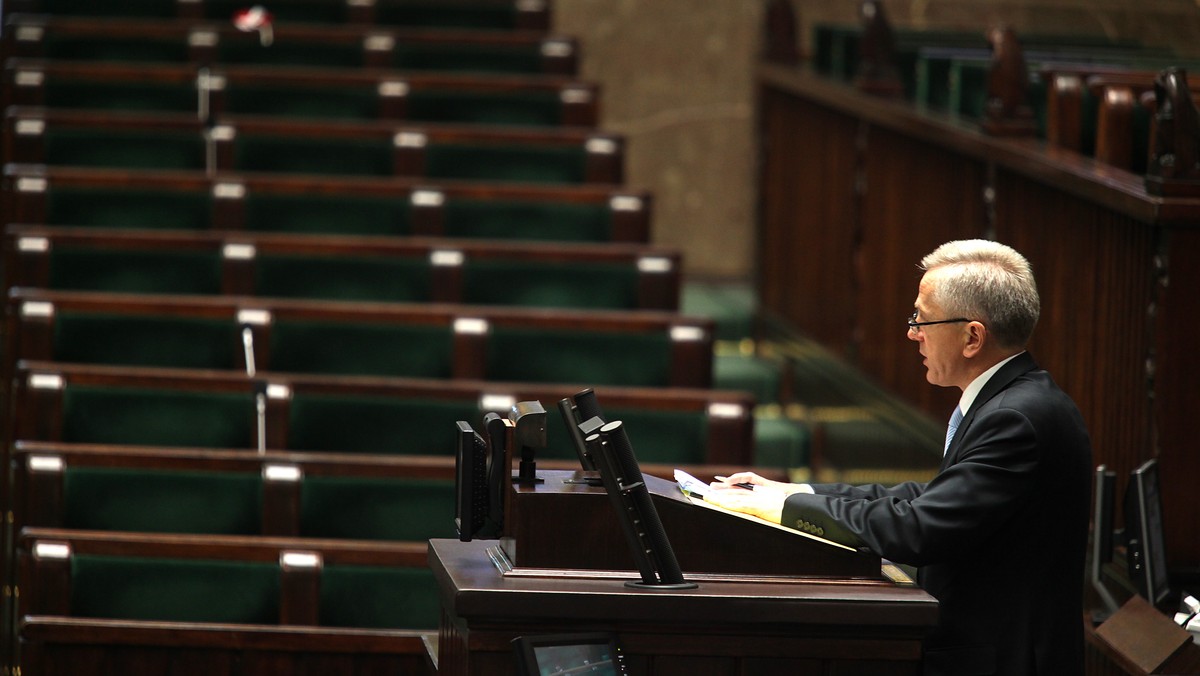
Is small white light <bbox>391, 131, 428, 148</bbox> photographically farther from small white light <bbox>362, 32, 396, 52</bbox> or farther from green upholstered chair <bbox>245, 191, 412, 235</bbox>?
small white light <bbox>362, 32, 396, 52</bbox>

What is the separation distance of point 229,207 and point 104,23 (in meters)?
0.48

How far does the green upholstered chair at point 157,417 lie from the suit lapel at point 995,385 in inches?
24.6

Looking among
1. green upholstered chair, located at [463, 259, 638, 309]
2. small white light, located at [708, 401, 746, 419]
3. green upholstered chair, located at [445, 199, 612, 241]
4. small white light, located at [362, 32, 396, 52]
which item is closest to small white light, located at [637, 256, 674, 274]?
green upholstered chair, located at [463, 259, 638, 309]

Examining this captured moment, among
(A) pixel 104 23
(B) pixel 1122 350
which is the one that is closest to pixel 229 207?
(A) pixel 104 23

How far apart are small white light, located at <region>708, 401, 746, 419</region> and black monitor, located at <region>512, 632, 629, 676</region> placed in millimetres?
549

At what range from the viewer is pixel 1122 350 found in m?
0.94

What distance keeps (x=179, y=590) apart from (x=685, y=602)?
19.1 inches

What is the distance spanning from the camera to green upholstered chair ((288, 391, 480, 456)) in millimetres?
1146

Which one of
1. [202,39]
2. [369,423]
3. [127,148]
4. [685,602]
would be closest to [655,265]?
[369,423]

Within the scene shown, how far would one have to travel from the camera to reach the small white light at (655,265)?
1.34m

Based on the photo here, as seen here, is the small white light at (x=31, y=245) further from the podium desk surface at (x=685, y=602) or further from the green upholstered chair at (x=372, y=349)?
the podium desk surface at (x=685, y=602)

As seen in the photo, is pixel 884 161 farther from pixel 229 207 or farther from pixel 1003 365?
pixel 1003 365

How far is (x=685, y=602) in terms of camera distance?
0.59 metres

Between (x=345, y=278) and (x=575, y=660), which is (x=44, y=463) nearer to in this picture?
(x=345, y=278)
